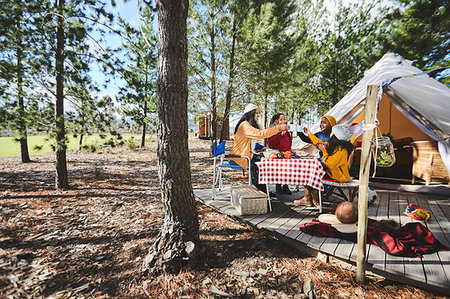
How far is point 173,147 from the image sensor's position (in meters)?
2.18

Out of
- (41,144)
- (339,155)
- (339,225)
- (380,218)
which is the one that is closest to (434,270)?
(339,225)

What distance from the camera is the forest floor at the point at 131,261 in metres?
1.89

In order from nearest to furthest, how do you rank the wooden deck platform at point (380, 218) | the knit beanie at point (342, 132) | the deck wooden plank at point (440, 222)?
the wooden deck platform at point (380, 218)
the deck wooden plank at point (440, 222)
the knit beanie at point (342, 132)

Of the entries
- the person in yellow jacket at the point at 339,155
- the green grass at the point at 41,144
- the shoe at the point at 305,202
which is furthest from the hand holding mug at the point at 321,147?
the green grass at the point at 41,144

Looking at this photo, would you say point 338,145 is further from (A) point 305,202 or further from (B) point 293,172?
(A) point 305,202

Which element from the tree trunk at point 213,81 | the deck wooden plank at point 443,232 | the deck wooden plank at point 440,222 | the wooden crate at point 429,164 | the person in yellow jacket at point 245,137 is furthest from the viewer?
the tree trunk at point 213,81

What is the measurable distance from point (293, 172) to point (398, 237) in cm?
146

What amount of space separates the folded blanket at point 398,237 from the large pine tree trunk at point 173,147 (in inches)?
62.4

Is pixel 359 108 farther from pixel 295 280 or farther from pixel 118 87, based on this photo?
pixel 118 87

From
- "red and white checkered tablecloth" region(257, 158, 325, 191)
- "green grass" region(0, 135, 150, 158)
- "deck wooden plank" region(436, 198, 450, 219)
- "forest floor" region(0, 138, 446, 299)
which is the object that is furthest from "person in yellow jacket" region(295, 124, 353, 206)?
"green grass" region(0, 135, 150, 158)

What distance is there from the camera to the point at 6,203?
13.2 feet

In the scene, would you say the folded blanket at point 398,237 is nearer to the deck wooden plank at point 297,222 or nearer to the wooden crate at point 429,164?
the deck wooden plank at point 297,222

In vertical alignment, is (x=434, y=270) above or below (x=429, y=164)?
below

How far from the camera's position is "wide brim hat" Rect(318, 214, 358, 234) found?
8.68ft
